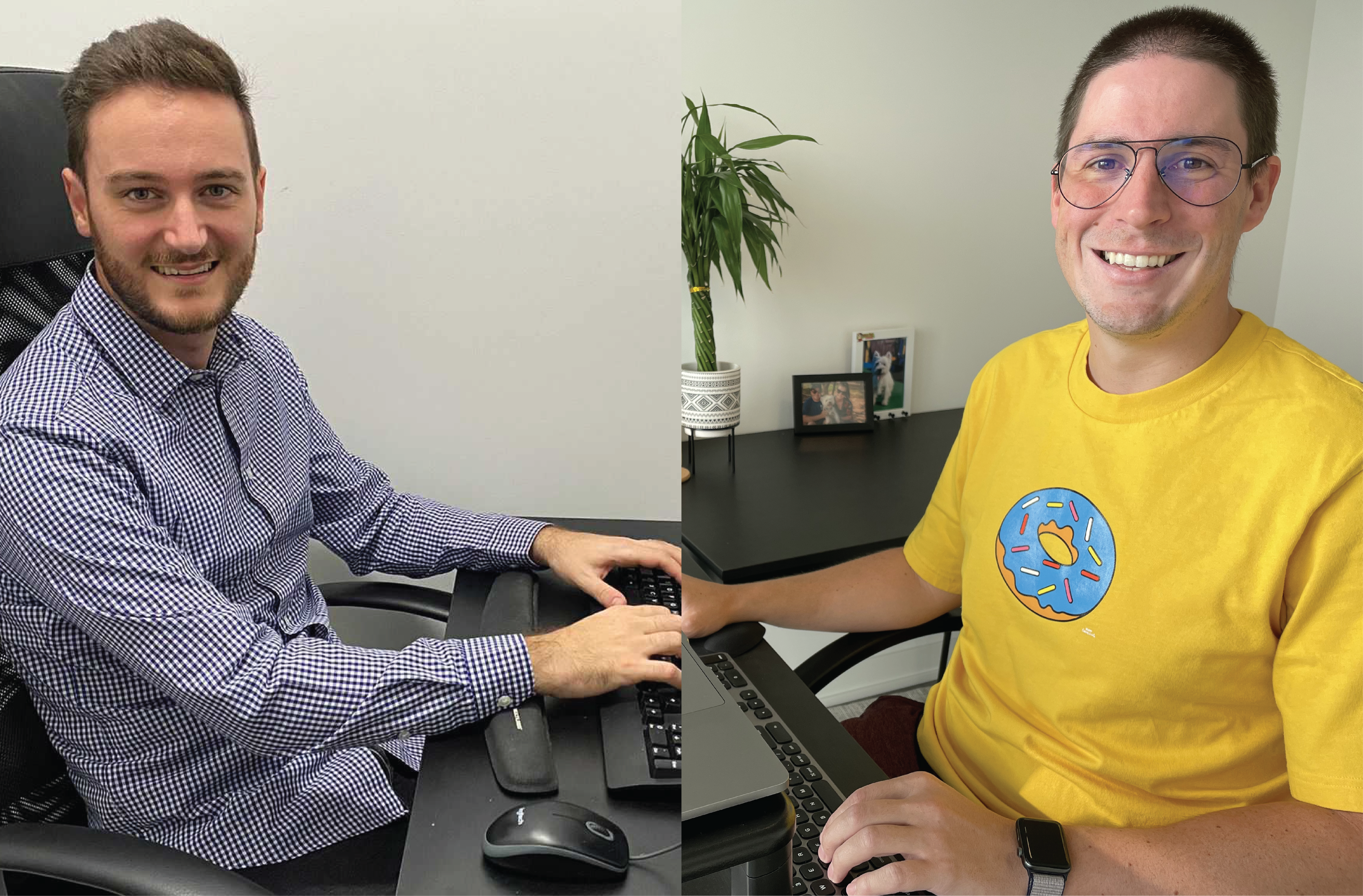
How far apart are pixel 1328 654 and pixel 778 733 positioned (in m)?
0.16

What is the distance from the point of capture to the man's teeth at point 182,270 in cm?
54

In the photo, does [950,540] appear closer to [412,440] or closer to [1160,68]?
[1160,68]

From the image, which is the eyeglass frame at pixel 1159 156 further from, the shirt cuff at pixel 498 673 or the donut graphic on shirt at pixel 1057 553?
the shirt cuff at pixel 498 673

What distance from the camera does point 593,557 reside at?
68 centimetres

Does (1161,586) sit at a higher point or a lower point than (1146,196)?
lower

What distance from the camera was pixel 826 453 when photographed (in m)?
0.42

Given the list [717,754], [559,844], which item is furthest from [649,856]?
[717,754]

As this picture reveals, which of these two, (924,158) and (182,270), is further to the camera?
(182,270)

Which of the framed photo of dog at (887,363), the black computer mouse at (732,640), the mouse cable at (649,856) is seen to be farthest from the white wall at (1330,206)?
the mouse cable at (649,856)

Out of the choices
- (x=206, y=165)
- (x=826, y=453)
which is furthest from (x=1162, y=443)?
(x=206, y=165)

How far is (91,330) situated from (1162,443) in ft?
2.08

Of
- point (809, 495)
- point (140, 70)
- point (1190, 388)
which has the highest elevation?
point (140, 70)

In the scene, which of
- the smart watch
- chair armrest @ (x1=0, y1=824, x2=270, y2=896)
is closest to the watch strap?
the smart watch

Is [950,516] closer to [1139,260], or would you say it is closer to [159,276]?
[1139,260]
